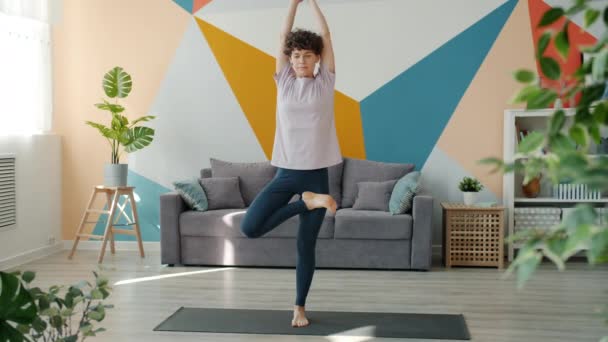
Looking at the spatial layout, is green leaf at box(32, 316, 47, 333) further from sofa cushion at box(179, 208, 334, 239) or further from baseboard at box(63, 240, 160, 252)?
baseboard at box(63, 240, 160, 252)

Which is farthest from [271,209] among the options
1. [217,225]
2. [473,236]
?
[473,236]

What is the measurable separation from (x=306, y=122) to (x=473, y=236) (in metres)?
2.38

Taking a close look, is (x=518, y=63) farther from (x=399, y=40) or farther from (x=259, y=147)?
(x=259, y=147)

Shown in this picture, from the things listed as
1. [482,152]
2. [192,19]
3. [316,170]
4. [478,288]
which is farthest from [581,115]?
[192,19]

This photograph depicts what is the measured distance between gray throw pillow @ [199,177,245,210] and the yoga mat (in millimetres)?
1647

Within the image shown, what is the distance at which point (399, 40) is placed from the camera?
5598 mm

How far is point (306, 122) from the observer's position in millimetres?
3332

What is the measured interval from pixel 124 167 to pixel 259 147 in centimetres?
125

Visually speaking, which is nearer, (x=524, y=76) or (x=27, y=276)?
(x=524, y=76)

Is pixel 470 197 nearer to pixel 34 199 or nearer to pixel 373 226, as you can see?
pixel 373 226

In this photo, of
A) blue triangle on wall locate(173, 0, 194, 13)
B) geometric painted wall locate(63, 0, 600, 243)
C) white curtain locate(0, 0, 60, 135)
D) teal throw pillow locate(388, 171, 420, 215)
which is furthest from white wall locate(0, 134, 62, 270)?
teal throw pillow locate(388, 171, 420, 215)

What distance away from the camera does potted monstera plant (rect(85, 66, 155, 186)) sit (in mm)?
5453

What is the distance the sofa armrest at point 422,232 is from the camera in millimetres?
4863

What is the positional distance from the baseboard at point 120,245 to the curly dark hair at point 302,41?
3232mm
